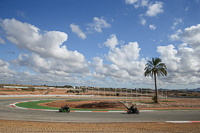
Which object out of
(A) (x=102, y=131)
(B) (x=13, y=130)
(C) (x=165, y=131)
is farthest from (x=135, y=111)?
(B) (x=13, y=130)

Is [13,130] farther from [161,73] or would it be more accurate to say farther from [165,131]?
[161,73]

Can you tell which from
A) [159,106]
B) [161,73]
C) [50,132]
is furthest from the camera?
[161,73]

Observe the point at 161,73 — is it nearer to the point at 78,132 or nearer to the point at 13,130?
the point at 78,132

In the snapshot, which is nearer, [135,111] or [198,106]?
[135,111]

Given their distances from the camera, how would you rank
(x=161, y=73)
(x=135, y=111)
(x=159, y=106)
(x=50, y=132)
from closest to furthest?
(x=50, y=132) → (x=135, y=111) → (x=159, y=106) → (x=161, y=73)

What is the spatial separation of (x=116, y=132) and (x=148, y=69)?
23.1 metres

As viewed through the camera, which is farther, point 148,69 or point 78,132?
point 148,69

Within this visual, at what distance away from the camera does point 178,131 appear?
10203 mm

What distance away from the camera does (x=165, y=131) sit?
33.5ft

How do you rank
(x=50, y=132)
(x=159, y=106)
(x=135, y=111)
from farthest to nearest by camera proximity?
(x=159, y=106) → (x=135, y=111) → (x=50, y=132)

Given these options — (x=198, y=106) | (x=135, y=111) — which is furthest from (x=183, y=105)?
(x=135, y=111)

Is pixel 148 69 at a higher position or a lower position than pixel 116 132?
higher

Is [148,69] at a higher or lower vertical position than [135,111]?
higher

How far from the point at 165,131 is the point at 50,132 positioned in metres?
8.02
